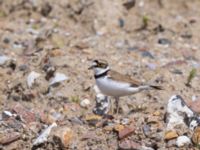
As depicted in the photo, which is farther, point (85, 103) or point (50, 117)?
point (85, 103)

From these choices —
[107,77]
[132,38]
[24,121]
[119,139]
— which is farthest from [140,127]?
[132,38]

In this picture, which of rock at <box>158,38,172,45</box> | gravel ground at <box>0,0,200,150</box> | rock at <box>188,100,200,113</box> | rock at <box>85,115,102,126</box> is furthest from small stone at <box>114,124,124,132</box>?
rock at <box>158,38,172,45</box>

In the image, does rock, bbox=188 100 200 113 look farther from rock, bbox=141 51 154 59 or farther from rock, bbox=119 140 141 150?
rock, bbox=141 51 154 59

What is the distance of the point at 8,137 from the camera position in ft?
22.5

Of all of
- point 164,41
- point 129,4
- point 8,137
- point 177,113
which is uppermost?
point 177,113

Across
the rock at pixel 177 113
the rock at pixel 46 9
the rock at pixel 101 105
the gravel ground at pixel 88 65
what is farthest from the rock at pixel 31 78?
the rock at pixel 46 9

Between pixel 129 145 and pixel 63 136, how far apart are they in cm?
77

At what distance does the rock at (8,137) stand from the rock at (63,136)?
452mm

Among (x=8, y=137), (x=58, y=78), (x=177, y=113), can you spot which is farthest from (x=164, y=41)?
(x=8, y=137)

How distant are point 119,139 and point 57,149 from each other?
71 cm

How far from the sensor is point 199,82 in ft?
26.5

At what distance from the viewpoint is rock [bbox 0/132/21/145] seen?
6.81 metres

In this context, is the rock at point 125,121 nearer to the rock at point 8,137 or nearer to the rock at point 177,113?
the rock at point 177,113

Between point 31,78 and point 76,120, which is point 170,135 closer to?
point 76,120
